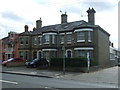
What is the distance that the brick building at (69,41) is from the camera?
97.1ft

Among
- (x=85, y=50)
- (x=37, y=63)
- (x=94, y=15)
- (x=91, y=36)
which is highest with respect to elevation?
(x=94, y=15)

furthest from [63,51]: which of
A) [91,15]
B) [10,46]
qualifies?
[10,46]

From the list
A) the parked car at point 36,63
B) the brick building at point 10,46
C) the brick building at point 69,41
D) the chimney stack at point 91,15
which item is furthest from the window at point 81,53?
the brick building at point 10,46

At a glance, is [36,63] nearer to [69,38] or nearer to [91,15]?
[69,38]

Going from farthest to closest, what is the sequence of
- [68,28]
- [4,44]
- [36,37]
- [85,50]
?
[4,44]
[36,37]
[68,28]
[85,50]

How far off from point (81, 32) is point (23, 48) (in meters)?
16.8

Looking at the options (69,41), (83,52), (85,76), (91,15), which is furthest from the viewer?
(69,41)

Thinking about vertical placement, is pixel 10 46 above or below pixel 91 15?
below

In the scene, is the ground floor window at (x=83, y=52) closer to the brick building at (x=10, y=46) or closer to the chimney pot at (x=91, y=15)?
the chimney pot at (x=91, y=15)

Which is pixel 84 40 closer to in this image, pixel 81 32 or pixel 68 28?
pixel 81 32

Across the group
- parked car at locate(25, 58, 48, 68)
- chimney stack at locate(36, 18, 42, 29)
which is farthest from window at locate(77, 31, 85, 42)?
chimney stack at locate(36, 18, 42, 29)

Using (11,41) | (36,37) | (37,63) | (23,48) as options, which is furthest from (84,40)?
(11,41)

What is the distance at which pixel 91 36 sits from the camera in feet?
97.6

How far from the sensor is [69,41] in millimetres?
32969
